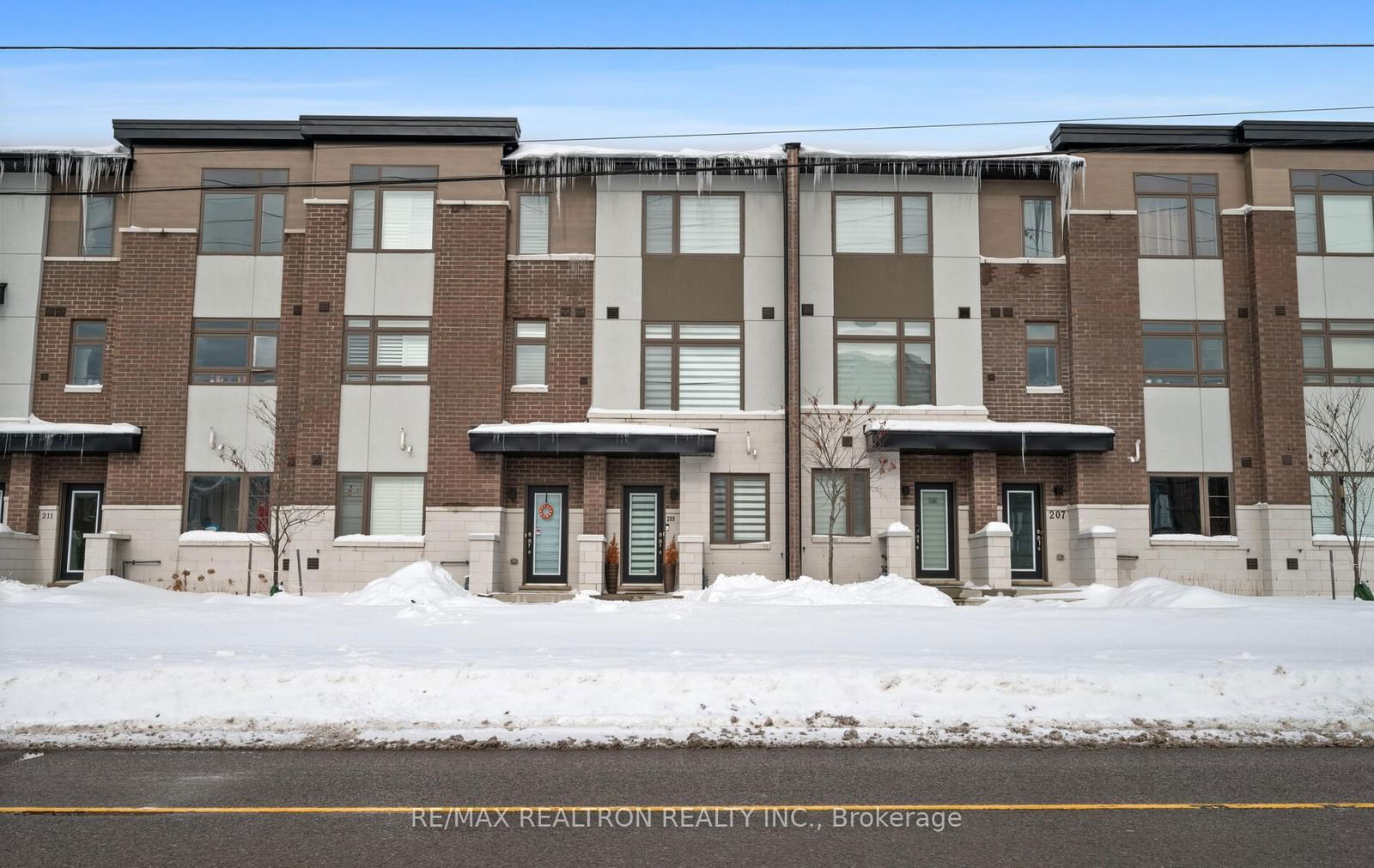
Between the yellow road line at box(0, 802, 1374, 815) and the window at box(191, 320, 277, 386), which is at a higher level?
the window at box(191, 320, 277, 386)

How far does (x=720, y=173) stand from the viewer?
23.1 meters

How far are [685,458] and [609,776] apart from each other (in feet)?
→ 49.0

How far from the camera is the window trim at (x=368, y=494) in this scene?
2220 cm

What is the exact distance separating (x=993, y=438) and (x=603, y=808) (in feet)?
54.1

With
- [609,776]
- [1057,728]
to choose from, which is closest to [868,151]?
[1057,728]

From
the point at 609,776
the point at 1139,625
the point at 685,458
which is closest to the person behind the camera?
the point at 609,776

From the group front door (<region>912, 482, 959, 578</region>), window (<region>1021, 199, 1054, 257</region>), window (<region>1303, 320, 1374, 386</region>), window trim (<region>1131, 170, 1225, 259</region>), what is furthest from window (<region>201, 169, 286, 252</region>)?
window (<region>1303, 320, 1374, 386</region>)

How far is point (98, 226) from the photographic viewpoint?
23406mm

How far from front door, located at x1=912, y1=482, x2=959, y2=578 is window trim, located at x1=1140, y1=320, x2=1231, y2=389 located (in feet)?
16.0

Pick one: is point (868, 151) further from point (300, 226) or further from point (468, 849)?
point (468, 849)

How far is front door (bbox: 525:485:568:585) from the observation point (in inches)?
892

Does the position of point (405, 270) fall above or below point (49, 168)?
below

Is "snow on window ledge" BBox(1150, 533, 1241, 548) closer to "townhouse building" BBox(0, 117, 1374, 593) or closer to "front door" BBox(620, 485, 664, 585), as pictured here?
"townhouse building" BBox(0, 117, 1374, 593)

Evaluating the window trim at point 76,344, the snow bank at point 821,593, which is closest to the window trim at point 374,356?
the window trim at point 76,344
